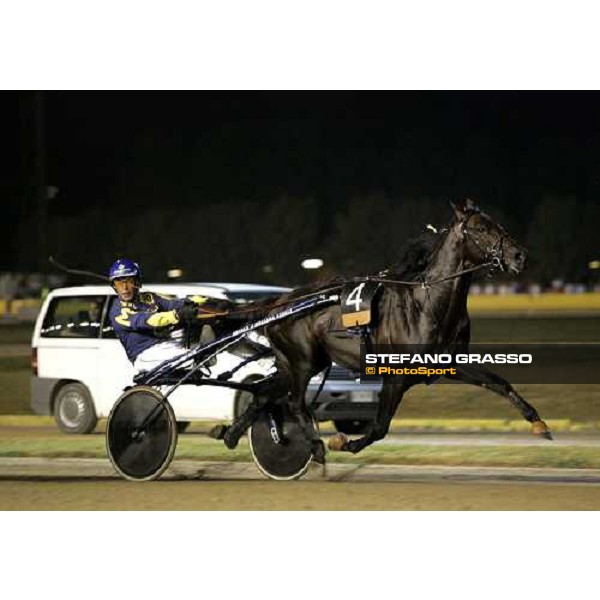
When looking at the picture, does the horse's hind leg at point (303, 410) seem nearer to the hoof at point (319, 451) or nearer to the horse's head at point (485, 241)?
the hoof at point (319, 451)

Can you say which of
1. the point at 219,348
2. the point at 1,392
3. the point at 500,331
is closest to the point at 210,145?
the point at 500,331

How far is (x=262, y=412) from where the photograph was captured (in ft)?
34.8

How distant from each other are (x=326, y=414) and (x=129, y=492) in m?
4.26

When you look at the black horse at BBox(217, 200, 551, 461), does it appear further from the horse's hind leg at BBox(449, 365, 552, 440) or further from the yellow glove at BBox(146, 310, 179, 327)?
the yellow glove at BBox(146, 310, 179, 327)

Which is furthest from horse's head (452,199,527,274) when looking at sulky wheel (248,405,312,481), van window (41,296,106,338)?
van window (41,296,106,338)

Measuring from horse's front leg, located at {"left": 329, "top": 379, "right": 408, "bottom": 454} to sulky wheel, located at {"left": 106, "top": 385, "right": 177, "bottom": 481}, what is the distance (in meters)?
1.37

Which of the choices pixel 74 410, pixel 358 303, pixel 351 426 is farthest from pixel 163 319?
pixel 74 410

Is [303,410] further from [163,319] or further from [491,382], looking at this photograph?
[491,382]

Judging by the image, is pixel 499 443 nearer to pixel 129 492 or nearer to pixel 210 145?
pixel 129 492

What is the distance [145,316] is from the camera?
408 inches

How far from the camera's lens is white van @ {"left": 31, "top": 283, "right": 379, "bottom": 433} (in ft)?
46.1

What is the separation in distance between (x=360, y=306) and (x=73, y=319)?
240 inches

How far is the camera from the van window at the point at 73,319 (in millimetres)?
15034

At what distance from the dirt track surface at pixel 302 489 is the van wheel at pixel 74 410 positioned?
3107mm
